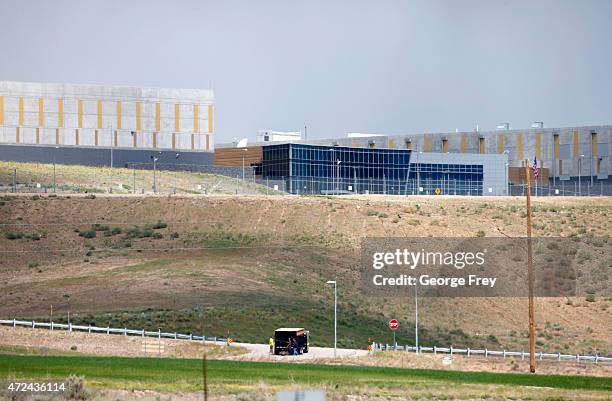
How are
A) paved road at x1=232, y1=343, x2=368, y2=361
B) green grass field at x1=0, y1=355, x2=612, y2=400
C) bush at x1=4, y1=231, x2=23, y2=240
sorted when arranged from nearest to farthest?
green grass field at x1=0, y1=355, x2=612, y2=400
paved road at x1=232, y1=343, x2=368, y2=361
bush at x1=4, y1=231, x2=23, y2=240

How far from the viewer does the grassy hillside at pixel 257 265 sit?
8450cm

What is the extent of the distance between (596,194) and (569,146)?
22.3 feet

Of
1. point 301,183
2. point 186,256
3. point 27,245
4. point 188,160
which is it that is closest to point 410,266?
point 186,256

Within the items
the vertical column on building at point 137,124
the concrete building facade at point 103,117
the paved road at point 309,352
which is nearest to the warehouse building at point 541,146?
the concrete building facade at point 103,117

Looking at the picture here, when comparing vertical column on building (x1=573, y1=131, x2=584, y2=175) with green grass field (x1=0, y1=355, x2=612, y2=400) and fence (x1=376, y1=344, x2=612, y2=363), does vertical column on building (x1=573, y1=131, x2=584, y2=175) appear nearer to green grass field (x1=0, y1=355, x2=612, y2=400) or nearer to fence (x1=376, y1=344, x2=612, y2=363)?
fence (x1=376, y1=344, x2=612, y2=363)

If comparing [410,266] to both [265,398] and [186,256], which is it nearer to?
[186,256]

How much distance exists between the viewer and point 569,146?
159500 millimetres

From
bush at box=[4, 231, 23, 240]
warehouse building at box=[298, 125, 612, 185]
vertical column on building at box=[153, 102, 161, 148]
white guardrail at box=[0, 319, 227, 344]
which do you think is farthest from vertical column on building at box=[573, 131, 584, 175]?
white guardrail at box=[0, 319, 227, 344]

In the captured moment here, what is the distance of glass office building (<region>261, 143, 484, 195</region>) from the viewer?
145875 mm

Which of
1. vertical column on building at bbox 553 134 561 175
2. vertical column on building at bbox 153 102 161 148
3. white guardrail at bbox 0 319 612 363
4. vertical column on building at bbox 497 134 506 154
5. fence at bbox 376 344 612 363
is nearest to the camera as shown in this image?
fence at bbox 376 344 612 363

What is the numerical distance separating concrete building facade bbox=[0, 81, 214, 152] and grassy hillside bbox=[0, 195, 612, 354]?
94.8 ft

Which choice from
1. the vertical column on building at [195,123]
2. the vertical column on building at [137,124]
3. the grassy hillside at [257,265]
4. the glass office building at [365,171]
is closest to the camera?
the grassy hillside at [257,265]
